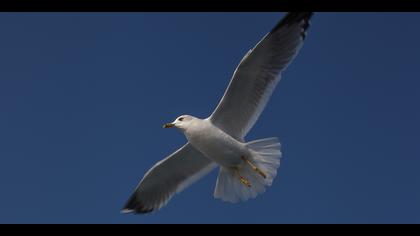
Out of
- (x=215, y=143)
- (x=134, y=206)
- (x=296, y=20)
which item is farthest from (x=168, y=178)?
(x=296, y=20)

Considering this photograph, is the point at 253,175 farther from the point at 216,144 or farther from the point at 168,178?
the point at 168,178

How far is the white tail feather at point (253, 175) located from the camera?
21.6ft

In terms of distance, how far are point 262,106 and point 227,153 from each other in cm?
59

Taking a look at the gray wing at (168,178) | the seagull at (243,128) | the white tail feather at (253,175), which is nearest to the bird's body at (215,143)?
the seagull at (243,128)

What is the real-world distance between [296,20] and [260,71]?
0.59m

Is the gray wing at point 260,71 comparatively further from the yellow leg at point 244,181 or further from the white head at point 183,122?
the yellow leg at point 244,181

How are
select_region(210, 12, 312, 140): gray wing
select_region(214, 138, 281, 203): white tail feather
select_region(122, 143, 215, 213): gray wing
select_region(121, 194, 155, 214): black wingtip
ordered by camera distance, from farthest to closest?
1. select_region(121, 194, 155, 214): black wingtip
2. select_region(122, 143, 215, 213): gray wing
3. select_region(214, 138, 281, 203): white tail feather
4. select_region(210, 12, 312, 140): gray wing

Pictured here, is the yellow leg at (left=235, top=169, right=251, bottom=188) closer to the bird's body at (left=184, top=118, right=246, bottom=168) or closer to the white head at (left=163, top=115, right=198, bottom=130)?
the bird's body at (left=184, top=118, right=246, bottom=168)

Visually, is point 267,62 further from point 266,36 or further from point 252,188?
point 252,188

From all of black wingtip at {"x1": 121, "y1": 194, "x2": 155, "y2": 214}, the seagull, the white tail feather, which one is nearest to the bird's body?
the seagull

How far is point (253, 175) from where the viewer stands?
6770 mm

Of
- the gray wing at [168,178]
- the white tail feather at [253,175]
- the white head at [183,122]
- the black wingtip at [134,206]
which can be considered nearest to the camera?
the white tail feather at [253,175]

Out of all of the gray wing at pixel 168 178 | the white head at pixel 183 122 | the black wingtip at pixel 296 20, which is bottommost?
the gray wing at pixel 168 178

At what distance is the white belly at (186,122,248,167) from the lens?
654cm
